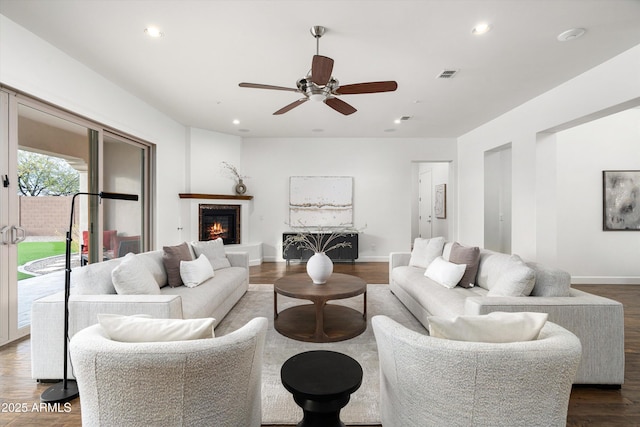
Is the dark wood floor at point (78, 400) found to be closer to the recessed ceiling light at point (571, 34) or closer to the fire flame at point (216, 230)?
the recessed ceiling light at point (571, 34)

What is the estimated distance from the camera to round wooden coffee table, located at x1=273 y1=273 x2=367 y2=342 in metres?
2.67

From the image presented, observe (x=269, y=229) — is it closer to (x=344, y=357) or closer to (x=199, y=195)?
(x=199, y=195)

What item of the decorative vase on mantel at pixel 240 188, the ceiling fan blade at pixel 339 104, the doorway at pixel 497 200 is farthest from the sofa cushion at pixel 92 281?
the doorway at pixel 497 200

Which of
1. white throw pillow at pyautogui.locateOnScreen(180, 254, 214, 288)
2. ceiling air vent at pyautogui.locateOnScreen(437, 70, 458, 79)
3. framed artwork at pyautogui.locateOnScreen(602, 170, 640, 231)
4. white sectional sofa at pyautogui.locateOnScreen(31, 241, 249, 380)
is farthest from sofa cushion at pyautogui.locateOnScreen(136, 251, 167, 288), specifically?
framed artwork at pyautogui.locateOnScreen(602, 170, 640, 231)

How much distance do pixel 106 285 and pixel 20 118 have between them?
6.49 ft

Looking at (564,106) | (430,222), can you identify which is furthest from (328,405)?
(430,222)

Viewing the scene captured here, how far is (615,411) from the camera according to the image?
177 cm

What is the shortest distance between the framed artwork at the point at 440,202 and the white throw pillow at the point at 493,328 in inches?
268

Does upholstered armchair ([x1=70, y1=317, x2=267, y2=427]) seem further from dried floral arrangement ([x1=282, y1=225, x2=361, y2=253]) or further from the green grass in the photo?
dried floral arrangement ([x1=282, y1=225, x2=361, y2=253])

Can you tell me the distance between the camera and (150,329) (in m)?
1.18

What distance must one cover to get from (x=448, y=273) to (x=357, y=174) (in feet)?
13.9

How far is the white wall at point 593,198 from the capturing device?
4.71 m

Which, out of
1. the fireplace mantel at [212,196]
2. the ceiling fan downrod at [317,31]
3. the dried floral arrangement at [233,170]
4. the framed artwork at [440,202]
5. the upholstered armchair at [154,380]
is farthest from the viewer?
Answer: the framed artwork at [440,202]

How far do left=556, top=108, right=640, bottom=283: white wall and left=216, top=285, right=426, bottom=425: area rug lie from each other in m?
3.15
